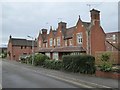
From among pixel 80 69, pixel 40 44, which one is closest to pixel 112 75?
pixel 80 69

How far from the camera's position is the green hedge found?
995 inches

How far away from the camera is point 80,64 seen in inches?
1046

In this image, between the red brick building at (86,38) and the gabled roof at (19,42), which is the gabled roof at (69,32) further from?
the gabled roof at (19,42)

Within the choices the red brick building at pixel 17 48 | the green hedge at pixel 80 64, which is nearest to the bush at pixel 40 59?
the green hedge at pixel 80 64

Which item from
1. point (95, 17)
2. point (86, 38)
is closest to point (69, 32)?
point (86, 38)

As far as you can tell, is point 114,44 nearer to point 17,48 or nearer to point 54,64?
point 54,64

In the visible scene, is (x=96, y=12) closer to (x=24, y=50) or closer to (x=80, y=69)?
(x=80, y=69)

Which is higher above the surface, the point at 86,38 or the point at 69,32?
the point at 69,32

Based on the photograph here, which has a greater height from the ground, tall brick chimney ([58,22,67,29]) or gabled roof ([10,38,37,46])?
tall brick chimney ([58,22,67,29])

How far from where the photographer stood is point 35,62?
4303 centimetres

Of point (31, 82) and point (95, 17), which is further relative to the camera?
point (95, 17)

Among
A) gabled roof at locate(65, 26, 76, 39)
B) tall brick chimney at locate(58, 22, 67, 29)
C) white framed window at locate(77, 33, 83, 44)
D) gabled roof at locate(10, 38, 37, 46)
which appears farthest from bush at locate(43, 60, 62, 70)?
gabled roof at locate(10, 38, 37, 46)

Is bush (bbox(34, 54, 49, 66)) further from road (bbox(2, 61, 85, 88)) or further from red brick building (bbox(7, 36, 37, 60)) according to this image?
red brick building (bbox(7, 36, 37, 60))

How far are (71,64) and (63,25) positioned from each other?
87.8ft
